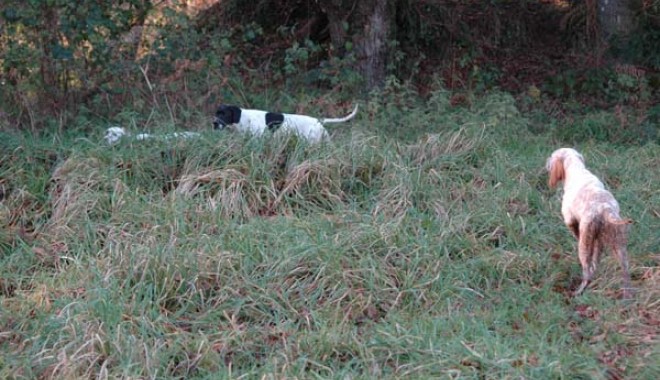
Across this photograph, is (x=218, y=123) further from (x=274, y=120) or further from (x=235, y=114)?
(x=274, y=120)

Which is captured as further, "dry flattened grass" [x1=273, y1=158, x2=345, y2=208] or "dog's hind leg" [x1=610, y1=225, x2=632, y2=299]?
"dry flattened grass" [x1=273, y1=158, x2=345, y2=208]

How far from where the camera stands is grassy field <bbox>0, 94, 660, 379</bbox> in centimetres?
468

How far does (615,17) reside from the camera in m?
11.2

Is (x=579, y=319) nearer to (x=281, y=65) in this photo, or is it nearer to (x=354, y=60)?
(x=354, y=60)

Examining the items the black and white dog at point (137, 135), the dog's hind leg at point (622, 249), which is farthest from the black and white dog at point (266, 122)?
the dog's hind leg at point (622, 249)

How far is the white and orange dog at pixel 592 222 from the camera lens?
5.18 meters

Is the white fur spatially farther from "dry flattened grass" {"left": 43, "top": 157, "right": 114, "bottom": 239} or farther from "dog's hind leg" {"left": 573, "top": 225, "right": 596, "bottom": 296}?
"dog's hind leg" {"left": 573, "top": 225, "right": 596, "bottom": 296}

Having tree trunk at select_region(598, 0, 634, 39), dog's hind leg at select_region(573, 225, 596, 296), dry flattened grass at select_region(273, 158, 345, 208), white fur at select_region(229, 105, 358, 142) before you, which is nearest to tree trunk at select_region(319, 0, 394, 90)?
white fur at select_region(229, 105, 358, 142)

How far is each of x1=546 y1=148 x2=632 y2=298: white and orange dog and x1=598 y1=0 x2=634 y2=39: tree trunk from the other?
603 centimetres

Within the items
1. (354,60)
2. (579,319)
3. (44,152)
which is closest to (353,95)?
(354,60)

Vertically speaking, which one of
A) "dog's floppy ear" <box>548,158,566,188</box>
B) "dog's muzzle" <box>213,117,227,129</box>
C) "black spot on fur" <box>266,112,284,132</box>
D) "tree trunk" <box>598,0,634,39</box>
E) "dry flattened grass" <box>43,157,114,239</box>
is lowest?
"dry flattened grass" <box>43,157,114,239</box>

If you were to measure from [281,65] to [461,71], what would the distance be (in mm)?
2276

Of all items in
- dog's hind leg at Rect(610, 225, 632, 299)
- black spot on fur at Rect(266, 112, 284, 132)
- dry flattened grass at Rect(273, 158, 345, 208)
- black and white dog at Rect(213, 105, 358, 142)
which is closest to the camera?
dog's hind leg at Rect(610, 225, 632, 299)

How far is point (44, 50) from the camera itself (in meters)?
9.24
